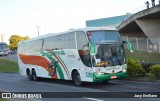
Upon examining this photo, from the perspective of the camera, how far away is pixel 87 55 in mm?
17797

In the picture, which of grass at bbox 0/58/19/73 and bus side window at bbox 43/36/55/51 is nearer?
bus side window at bbox 43/36/55/51

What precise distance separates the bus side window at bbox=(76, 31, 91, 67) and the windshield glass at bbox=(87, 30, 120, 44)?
1.18ft

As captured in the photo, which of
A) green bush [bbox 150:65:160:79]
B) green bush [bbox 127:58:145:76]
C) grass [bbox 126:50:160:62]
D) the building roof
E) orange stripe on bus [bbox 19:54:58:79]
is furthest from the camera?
the building roof

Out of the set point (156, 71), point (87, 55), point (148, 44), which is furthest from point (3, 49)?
point (156, 71)

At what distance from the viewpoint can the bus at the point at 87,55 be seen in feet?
57.6

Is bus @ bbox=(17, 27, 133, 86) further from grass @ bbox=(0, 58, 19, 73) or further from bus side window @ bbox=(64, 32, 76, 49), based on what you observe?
grass @ bbox=(0, 58, 19, 73)

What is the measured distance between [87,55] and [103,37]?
1.33 metres

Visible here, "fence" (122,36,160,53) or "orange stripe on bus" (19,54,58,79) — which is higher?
"fence" (122,36,160,53)

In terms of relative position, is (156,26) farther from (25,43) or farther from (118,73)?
(118,73)

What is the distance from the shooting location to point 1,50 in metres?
72.4

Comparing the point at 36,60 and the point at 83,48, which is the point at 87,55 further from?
the point at 36,60

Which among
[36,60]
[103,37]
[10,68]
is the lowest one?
[10,68]

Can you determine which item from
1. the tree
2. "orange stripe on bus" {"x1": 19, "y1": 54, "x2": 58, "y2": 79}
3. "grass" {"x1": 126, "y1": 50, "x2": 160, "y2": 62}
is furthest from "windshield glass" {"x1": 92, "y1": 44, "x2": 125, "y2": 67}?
the tree

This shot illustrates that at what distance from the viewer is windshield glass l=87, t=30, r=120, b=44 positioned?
1777 cm
